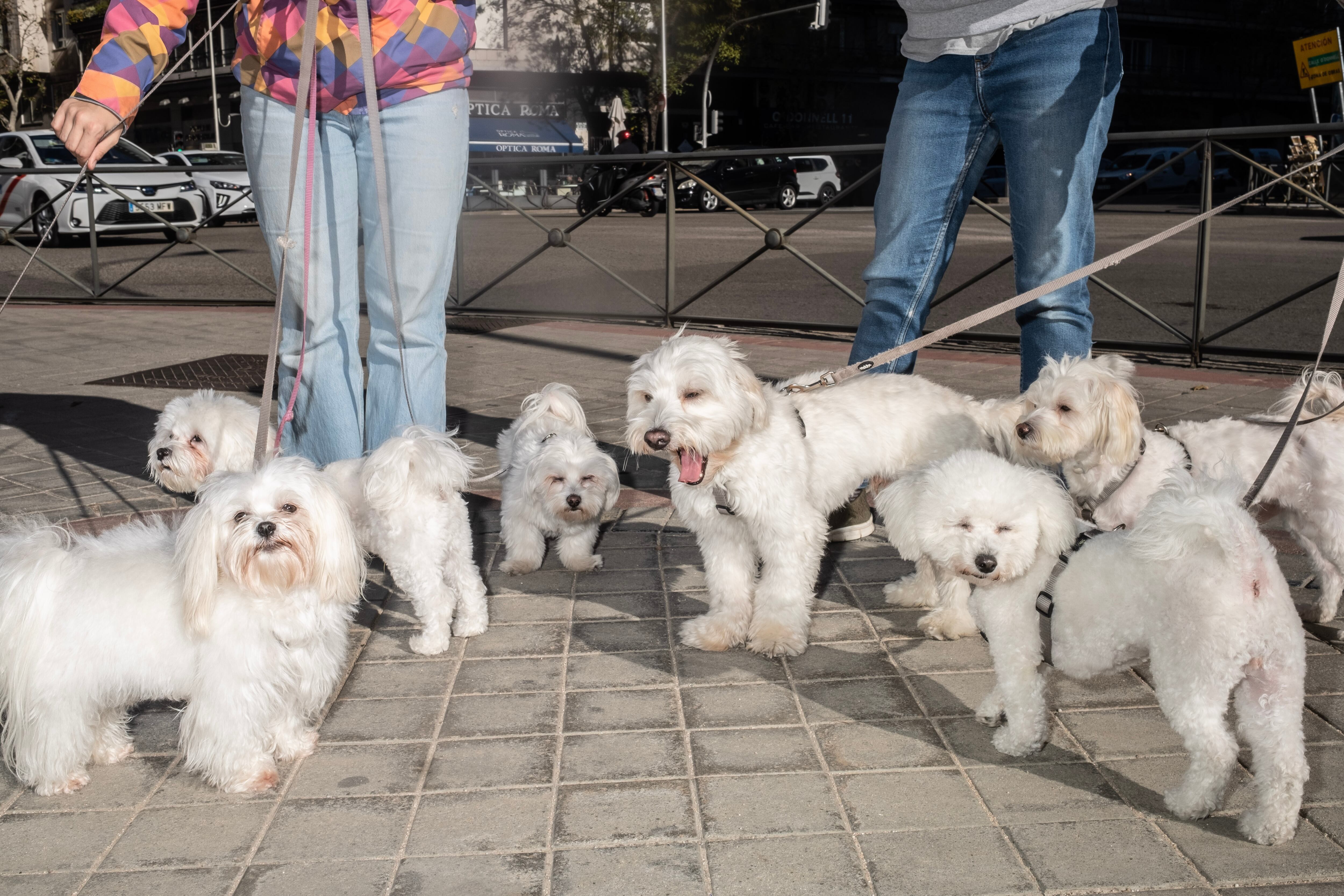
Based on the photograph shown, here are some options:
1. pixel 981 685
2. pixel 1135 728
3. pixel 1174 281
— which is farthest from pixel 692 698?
pixel 1174 281

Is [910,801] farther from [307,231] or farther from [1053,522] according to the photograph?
[307,231]

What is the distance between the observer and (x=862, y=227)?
21938 mm

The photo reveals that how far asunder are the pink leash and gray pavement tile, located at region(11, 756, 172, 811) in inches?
38.7

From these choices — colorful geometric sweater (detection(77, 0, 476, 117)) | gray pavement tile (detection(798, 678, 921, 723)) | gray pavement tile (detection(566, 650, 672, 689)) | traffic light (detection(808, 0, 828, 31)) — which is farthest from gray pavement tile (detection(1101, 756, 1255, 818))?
traffic light (detection(808, 0, 828, 31))

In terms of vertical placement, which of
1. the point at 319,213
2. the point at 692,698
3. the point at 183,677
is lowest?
the point at 692,698

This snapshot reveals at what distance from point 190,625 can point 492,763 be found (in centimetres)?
80

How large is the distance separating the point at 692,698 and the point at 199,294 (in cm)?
1125

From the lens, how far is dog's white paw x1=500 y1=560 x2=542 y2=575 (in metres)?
4.30

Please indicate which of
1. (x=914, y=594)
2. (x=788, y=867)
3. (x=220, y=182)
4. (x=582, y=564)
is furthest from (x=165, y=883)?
→ (x=220, y=182)

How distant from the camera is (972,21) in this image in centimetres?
390

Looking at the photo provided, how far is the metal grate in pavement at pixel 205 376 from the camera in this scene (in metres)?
7.23

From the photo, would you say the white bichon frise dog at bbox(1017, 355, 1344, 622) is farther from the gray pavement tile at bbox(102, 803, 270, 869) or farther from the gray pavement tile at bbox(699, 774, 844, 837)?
the gray pavement tile at bbox(102, 803, 270, 869)

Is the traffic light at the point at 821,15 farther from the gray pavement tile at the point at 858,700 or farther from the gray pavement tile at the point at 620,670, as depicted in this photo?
the gray pavement tile at the point at 858,700

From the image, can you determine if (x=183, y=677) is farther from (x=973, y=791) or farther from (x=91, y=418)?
(x=91, y=418)
